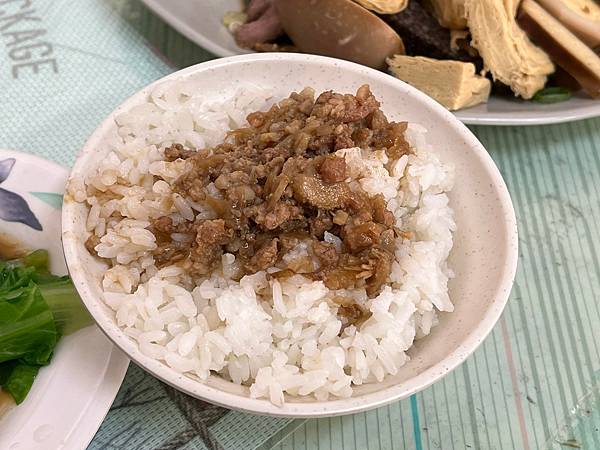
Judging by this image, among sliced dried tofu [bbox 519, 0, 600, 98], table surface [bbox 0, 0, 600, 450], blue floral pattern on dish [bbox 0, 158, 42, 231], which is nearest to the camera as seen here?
table surface [bbox 0, 0, 600, 450]

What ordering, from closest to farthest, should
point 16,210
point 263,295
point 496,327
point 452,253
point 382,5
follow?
point 263,295
point 452,253
point 16,210
point 496,327
point 382,5

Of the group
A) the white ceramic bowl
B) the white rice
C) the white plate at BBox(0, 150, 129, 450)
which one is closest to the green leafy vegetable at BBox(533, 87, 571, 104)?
the white ceramic bowl

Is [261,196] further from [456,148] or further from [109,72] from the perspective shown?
[109,72]

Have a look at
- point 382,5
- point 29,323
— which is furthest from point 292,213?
point 382,5

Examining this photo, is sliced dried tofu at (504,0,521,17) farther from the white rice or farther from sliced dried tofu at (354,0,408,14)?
the white rice

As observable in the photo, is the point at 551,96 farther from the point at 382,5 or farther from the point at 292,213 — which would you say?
the point at 292,213

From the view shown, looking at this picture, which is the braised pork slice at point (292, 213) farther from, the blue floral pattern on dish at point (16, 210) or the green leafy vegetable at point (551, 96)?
the green leafy vegetable at point (551, 96)
